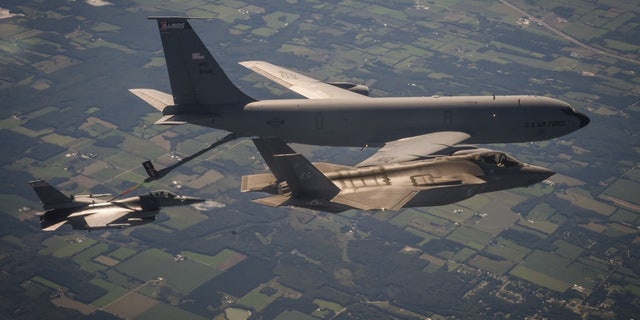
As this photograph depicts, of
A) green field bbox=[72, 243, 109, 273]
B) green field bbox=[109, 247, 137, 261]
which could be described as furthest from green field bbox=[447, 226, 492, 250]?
green field bbox=[72, 243, 109, 273]

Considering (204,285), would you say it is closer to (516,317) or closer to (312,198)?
(516,317)

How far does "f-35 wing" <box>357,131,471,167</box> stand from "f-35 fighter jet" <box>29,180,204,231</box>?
1929 cm

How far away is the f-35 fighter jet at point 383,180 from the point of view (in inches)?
2813

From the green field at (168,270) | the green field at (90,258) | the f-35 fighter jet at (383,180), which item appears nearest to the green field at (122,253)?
the green field at (168,270)

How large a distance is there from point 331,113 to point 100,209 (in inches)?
1055

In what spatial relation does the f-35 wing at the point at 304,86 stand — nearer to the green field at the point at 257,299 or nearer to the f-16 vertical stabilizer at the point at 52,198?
the f-16 vertical stabilizer at the point at 52,198

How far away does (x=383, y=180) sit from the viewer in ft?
248

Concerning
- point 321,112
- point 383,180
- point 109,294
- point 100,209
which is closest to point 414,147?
point 383,180

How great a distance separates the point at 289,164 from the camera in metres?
71.2

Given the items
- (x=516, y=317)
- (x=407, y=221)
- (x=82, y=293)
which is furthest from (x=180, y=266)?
(x=516, y=317)

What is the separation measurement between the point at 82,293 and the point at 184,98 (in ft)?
315

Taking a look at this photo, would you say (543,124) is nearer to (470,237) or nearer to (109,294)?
(470,237)

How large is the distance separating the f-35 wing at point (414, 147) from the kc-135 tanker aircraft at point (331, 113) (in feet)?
0.64

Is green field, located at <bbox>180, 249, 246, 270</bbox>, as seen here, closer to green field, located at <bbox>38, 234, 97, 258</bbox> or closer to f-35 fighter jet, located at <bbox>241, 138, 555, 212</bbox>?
green field, located at <bbox>38, 234, 97, 258</bbox>
